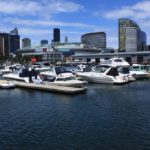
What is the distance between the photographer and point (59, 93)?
4719 centimetres

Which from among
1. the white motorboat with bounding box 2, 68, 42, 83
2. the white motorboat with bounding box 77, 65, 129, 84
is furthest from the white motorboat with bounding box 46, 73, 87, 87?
the white motorboat with bounding box 77, 65, 129, 84

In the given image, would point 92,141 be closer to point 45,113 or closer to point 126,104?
point 45,113

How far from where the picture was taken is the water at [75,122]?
Result: 22.5 m

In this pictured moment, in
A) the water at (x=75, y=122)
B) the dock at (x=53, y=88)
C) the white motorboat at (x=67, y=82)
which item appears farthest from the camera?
the white motorboat at (x=67, y=82)

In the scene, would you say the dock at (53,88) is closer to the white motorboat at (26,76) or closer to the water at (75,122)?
the water at (75,122)

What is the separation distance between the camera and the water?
73.7 feet

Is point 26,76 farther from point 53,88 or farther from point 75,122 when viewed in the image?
point 75,122

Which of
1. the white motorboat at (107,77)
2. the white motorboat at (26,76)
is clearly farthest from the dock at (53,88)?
the white motorboat at (107,77)

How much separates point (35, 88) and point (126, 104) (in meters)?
18.9

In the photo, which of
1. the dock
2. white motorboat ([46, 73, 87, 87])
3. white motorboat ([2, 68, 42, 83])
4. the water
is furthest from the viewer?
white motorboat ([2, 68, 42, 83])

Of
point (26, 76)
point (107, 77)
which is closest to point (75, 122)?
point (107, 77)

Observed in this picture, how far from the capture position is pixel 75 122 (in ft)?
93.9

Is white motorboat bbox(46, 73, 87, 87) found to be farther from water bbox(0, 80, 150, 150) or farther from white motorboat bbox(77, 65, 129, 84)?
white motorboat bbox(77, 65, 129, 84)

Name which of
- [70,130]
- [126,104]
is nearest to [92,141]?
[70,130]
